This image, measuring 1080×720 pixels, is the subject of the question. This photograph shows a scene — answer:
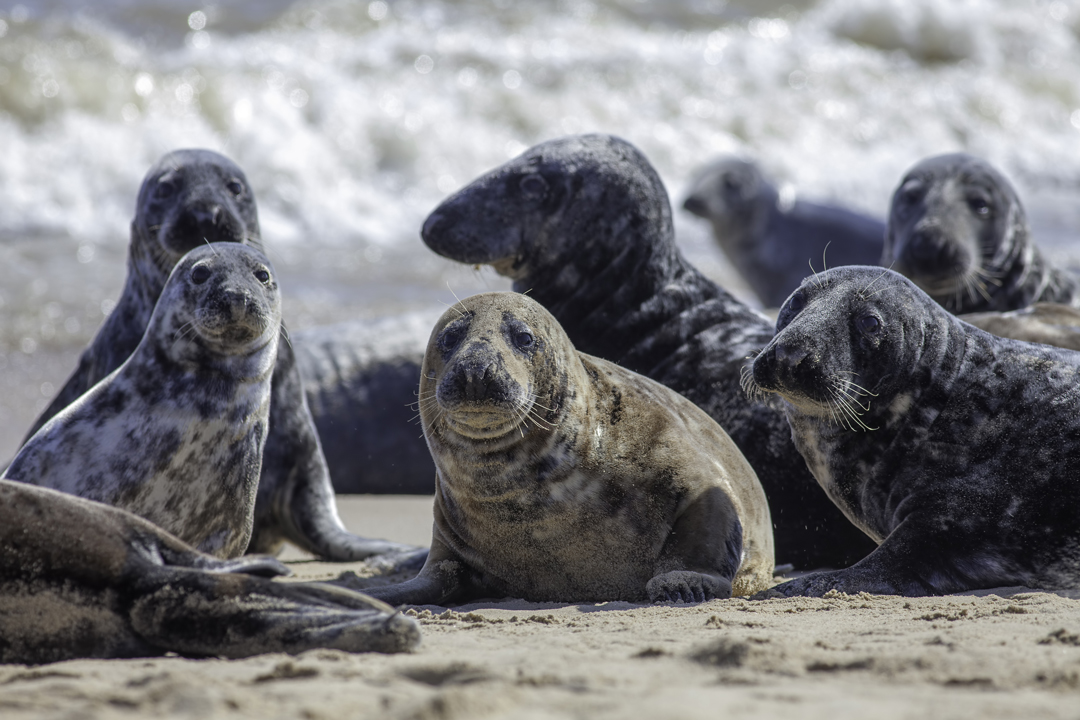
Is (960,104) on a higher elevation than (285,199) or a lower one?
higher

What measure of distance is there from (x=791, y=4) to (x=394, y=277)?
16.2 meters

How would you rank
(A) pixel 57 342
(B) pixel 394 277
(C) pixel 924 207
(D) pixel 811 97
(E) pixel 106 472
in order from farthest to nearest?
(D) pixel 811 97, (B) pixel 394 277, (A) pixel 57 342, (C) pixel 924 207, (E) pixel 106 472

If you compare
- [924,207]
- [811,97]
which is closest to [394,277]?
[924,207]

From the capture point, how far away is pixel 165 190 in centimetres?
581

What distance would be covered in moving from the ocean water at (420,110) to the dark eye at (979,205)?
5.15 metres

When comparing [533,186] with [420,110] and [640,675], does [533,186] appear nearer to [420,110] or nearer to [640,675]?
[640,675]

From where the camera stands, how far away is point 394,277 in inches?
507

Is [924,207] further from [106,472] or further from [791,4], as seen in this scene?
[791,4]

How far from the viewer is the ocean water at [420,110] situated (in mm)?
12664

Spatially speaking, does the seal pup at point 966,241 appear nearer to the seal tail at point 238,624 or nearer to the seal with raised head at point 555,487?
the seal with raised head at point 555,487

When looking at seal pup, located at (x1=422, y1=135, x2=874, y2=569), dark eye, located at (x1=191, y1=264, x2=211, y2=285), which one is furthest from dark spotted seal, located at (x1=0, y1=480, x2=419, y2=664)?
seal pup, located at (x1=422, y1=135, x2=874, y2=569)

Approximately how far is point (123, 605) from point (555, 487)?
152 cm

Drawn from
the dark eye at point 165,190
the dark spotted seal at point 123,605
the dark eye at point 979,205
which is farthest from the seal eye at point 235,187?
the dark eye at point 979,205

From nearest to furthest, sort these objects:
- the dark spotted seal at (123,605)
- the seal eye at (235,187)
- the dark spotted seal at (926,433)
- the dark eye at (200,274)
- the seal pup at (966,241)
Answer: the dark spotted seal at (123,605) < the dark spotted seal at (926,433) < the dark eye at (200,274) < the seal eye at (235,187) < the seal pup at (966,241)
